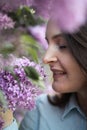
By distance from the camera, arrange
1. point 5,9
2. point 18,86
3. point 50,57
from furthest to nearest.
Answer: point 50,57 → point 18,86 → point 5,9

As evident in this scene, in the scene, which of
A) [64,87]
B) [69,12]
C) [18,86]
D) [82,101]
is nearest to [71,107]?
[82,101]

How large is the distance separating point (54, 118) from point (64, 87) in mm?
300

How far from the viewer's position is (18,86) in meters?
0.45

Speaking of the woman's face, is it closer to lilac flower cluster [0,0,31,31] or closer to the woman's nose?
the woman's nose

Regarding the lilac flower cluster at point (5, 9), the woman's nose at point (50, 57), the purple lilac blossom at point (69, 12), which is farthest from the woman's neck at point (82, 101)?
the purple lilac blossom at point (69, 12)

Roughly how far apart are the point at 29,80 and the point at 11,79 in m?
0.03

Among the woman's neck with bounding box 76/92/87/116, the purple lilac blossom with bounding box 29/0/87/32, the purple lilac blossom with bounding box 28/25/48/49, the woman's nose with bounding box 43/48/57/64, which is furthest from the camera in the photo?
the woman's neck with bounding box 76/92/87/116

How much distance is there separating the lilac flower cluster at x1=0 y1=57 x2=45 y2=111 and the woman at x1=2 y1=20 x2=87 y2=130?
0.37 ft

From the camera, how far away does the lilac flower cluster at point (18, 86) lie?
0.43 metres

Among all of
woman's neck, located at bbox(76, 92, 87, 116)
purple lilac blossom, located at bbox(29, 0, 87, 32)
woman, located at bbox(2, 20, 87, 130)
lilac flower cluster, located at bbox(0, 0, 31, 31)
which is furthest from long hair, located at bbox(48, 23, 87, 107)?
Answer: purple lilac blossom, located at bbox(29, 0, 87, 32)

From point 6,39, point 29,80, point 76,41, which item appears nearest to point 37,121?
point 76,41

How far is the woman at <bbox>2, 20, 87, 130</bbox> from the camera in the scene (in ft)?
2.15

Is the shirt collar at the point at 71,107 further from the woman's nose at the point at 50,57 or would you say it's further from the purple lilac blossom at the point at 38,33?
the purple lilac blossom at the point at 38,33

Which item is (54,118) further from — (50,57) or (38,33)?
(38,33)
